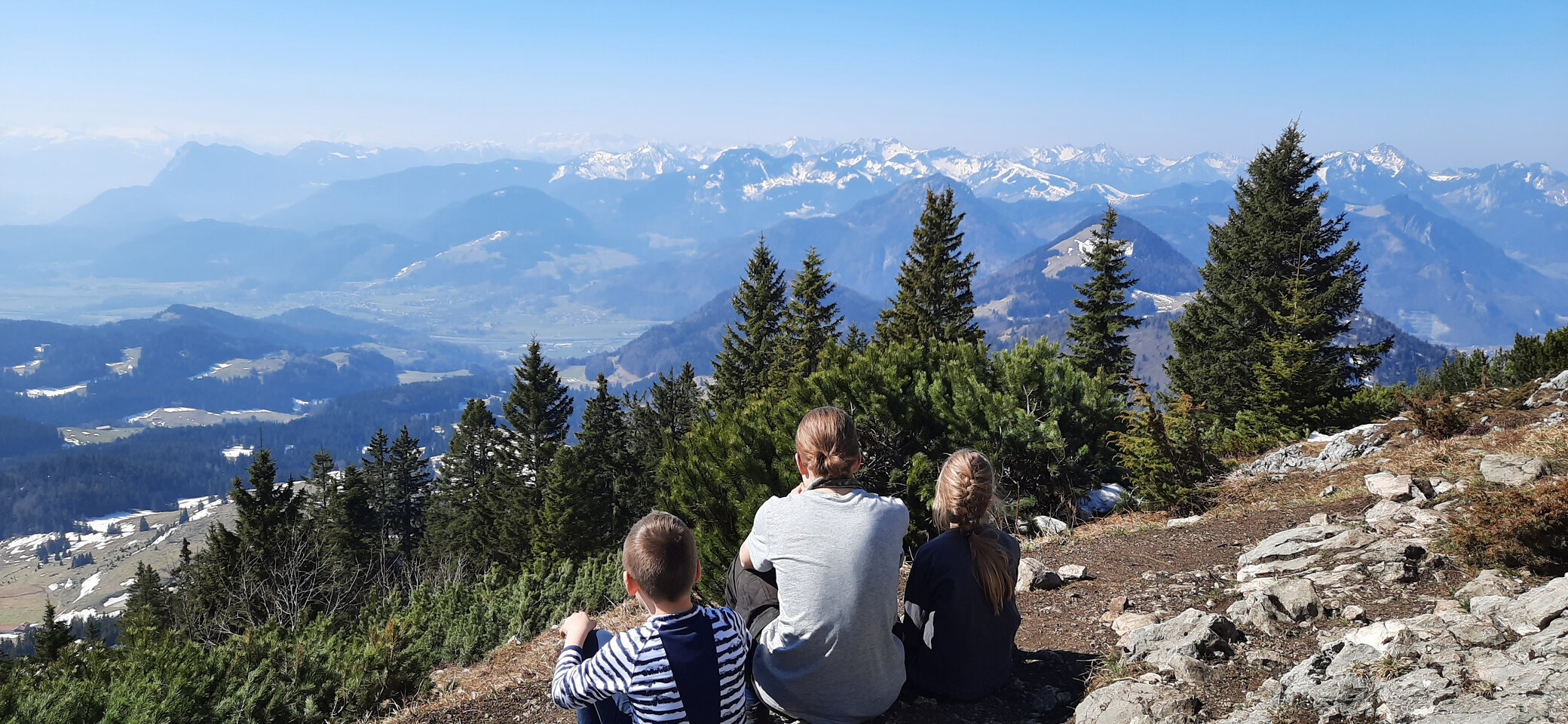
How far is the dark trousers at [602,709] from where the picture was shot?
336cm

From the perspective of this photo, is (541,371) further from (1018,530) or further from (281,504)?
(1018,530)

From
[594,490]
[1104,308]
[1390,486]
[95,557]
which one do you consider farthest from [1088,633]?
[95,557]

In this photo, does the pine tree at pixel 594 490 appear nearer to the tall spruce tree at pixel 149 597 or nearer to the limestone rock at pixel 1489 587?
the tall spruce tree at pixel 149 597

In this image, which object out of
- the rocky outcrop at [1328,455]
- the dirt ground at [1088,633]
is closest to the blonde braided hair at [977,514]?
the dirt ground at [1088,633]

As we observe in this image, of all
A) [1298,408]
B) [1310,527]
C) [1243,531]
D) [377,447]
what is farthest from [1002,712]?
[377,447]

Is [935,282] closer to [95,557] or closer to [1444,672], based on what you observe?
[1444,672]

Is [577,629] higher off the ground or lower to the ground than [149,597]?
higher

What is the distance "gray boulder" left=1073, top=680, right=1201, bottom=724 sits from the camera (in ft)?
12.1

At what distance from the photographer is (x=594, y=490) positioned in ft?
123

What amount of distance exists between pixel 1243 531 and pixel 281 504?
3974 cm

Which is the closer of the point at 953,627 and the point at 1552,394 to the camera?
the point at 953,627

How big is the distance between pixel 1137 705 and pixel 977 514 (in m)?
1.22

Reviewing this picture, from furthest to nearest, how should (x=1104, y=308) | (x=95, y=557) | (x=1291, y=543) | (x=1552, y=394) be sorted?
(x=95, y=557)
(x=1104, y=308)
(x=1552, y=394)
(x=1291, y=543)

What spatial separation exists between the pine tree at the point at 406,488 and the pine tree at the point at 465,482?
1887mm
